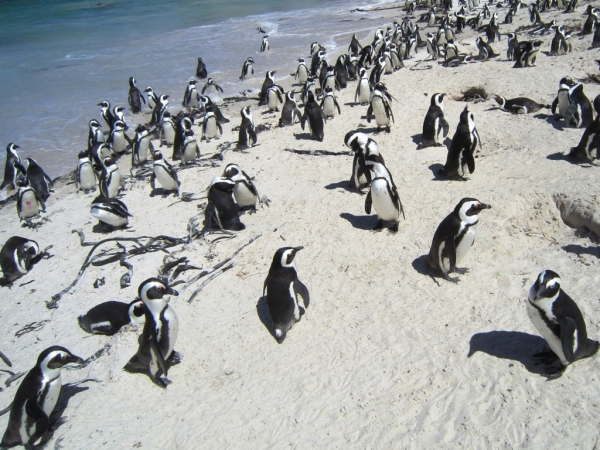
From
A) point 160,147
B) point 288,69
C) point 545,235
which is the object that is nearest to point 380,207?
point 545,235

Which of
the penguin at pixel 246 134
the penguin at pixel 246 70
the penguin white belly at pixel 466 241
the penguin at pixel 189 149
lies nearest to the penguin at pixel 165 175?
the penguin at pixel 189 149

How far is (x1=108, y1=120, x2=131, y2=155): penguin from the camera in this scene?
38.2 feet

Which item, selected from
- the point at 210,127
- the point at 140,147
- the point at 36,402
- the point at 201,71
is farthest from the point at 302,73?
the point at 36,402

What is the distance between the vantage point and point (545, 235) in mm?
5762

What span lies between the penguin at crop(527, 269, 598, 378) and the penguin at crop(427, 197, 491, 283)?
3.90ft

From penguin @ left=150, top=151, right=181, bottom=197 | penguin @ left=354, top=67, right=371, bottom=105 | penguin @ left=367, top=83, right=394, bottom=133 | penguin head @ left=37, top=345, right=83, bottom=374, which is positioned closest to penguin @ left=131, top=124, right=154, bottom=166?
penguin @ left=150, top=151, right=181, bottom=197

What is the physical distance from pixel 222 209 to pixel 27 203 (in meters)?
4.23

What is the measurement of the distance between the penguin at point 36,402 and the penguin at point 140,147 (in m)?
6.82

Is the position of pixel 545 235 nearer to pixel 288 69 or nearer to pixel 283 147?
pixel 283 147

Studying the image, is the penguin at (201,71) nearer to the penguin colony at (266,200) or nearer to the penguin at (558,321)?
the penguin colony at (266,200)

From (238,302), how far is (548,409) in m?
3.06

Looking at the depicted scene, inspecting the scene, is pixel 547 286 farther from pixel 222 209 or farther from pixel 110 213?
pixel 110 213

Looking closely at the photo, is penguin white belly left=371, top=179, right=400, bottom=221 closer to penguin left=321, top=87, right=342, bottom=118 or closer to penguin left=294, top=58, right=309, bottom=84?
penguin left=321, top=87, right=342, bottom=118

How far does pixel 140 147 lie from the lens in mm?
10570
